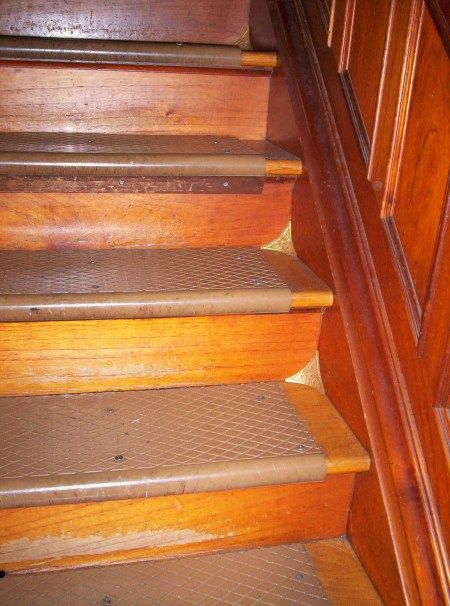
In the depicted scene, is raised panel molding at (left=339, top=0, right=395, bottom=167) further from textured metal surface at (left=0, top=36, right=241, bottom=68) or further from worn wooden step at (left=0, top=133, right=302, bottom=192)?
textured metal surface at (left=0, top=36, right=241, bottom=68)

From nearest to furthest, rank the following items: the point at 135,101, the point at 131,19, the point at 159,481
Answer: the point at 159,481
the point at 135,101
the point at 131,19

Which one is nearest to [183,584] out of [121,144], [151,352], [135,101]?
[151,352]

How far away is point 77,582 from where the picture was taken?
1011 millimetres

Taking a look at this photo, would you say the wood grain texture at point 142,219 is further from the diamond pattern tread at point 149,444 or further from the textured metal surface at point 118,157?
the diamond pattern tread at point 149,444

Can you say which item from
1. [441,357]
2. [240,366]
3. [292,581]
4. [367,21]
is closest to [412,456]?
[441,357]

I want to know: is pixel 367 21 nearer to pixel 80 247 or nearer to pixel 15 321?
pixel 80 247

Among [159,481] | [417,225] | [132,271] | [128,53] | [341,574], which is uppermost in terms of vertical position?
[128,53]

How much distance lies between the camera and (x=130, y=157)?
4.29ft

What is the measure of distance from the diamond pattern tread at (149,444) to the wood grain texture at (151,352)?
0.11 feet

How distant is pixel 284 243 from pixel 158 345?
458 millimetres

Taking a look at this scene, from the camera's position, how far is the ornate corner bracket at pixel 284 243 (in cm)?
149

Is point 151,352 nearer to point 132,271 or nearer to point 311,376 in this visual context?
point 132,271

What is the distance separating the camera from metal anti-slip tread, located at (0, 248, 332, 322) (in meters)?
1.13

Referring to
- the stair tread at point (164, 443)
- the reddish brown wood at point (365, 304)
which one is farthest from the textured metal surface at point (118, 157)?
the stair tread at point (164, 443)
